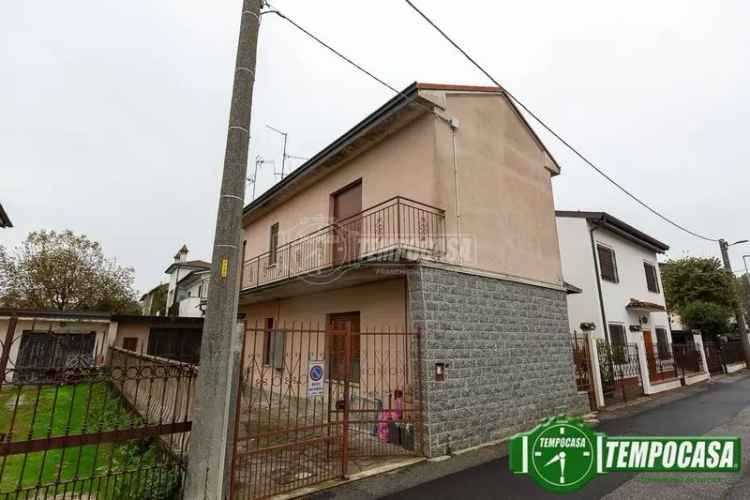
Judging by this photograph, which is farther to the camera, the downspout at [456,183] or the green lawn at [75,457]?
the downspout at [456,183]

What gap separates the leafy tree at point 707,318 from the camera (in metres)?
16.9

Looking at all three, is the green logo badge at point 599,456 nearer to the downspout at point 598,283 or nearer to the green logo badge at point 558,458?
the green logo badge at point 558,458

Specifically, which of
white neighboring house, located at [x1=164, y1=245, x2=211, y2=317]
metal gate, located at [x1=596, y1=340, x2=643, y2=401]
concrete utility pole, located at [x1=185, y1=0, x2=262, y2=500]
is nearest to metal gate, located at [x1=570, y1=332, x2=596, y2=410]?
metal gate, located at [x1=596, y1=340, x2=643, y2=401]

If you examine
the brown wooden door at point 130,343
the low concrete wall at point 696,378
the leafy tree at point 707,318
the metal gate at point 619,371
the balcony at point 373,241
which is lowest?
the low concrete wall at point 696,378

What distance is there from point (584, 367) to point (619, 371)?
7.93 ft

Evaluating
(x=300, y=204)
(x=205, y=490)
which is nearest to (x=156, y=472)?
(x=205, y=490)

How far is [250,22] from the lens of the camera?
3.99m

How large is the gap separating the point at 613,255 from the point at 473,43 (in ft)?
39.0

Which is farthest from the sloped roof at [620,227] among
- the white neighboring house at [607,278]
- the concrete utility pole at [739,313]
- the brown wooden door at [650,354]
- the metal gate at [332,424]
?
the metal gate at [332,424]

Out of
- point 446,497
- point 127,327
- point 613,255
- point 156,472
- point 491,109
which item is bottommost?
point 446,497

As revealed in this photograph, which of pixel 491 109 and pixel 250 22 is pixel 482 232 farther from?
pixel 250 22

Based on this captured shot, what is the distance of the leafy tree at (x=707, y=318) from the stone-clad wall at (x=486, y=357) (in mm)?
13382

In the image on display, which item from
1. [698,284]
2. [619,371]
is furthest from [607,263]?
[698,284]

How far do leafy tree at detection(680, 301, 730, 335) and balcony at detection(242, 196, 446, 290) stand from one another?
1798 cm
